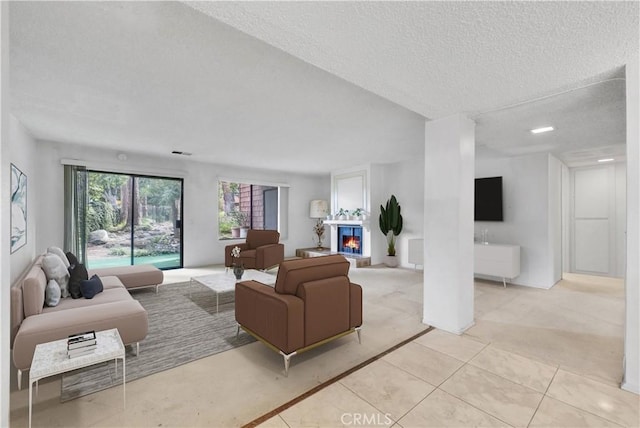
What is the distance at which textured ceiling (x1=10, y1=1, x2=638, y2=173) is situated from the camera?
61.5 inches

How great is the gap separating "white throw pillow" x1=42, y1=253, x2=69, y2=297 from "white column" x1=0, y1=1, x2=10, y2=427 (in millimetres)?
2119

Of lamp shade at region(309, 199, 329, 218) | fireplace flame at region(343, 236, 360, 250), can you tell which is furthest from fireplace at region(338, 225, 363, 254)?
lamp shade at region(309, 199, 329, 218)

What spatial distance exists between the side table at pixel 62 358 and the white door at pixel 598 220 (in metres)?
7.84

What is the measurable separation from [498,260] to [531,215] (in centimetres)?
106

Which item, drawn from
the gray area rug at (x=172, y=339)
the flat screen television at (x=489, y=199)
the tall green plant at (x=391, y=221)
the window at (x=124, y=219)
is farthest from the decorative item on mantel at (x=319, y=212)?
the gray area rug at (x=172, y=339)

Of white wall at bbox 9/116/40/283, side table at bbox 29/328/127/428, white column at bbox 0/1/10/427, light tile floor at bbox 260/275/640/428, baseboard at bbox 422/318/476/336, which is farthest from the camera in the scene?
white wall at bbox 9/116/40/283

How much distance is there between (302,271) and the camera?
2312 mm

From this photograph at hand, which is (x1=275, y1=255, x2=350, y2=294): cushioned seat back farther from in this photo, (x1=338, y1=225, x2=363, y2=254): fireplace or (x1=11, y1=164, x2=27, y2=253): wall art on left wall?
(x1=338, y1=225, x2=363, y2=254): fireplace

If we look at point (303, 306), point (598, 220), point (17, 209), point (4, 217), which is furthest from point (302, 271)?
point (598, 220)

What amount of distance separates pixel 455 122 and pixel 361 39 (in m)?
1.68

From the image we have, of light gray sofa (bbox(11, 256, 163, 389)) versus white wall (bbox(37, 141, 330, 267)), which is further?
white wall (bbox(37, 141, 330, 267))

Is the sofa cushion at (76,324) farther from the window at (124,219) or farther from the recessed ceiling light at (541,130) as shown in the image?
the recessed ceiling light at (541,130)

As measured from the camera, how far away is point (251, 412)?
176cm

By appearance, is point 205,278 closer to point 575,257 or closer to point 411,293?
point 411,293
